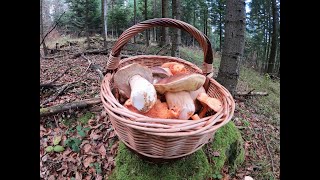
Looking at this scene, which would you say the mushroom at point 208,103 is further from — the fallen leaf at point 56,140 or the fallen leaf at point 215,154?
the fallen leaf at point 56,140

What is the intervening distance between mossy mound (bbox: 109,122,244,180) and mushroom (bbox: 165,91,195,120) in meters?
0.35

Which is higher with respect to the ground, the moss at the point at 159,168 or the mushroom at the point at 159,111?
the mushroom at the point at 159,111

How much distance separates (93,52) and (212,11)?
7.59 meters

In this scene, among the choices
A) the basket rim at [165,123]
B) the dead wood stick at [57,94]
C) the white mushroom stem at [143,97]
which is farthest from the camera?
the dead wood stick at [57,94]

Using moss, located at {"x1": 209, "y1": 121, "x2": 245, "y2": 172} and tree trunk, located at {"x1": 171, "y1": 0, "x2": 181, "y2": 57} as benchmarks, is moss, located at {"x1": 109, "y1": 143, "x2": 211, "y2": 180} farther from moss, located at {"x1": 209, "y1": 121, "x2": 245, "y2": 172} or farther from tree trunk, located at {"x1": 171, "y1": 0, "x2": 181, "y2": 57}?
tree trunk, located at {"x1": 171, "y1": 0, "x2": 181, "y2": 57}

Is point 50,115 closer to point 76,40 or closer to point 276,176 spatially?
point 276,176

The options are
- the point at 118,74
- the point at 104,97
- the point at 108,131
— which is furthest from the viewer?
the point at 108,131

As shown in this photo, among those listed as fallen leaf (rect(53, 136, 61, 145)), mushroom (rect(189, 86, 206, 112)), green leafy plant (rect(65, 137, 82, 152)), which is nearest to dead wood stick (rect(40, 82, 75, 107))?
fallen leaf (rect(53, 136, 61, 145))

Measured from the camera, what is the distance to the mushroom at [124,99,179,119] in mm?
1176

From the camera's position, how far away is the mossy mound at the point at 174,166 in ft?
4.32

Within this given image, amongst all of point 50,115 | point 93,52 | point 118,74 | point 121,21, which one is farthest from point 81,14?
point 118,74

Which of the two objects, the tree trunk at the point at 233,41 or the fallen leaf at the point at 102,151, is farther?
the tree trunk at the point at 233,41

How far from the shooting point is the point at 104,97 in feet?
3.78

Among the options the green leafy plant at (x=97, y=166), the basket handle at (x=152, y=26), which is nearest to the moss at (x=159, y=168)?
the green leafy plant at (x=97, y=166)
